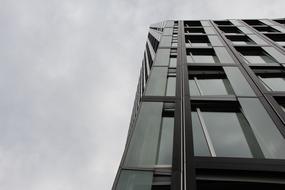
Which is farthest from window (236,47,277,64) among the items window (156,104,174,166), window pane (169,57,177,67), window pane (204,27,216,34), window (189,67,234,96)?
window (156,104,174,166)

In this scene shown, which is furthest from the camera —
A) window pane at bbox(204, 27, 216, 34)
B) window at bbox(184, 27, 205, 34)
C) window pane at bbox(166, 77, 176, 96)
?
window at bbox(184, 27, 205, 34)

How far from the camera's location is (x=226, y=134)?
25.7ft

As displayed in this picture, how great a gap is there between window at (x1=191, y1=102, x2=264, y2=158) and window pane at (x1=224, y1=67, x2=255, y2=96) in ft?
2.46

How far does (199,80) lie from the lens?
11.7 meters

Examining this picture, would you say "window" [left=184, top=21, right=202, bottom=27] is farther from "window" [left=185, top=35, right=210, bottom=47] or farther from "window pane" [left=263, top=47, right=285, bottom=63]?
"window pane" [left=263, top=47, right=285, bottom=63]

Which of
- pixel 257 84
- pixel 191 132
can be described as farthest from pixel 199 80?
pixel 191 132

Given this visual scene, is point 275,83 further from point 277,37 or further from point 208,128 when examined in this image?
point 277,37

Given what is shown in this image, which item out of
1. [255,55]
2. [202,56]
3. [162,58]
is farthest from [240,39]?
[162,58]

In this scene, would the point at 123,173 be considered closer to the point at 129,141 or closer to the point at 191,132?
the point at 129,141

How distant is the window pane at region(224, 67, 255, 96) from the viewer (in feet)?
32.1

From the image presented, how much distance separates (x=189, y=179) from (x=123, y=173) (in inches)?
53.4

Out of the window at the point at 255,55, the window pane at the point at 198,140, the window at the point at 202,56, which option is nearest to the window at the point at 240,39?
the window at the point at 255,55

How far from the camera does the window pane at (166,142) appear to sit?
6.74 meters

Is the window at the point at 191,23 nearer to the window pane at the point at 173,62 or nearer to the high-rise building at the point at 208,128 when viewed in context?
the high-rise building at the point at 208,128
